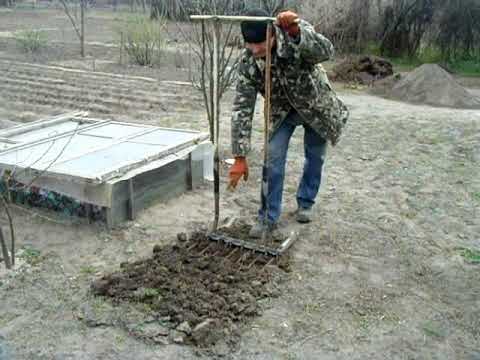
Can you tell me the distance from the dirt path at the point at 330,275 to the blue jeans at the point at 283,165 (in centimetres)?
26

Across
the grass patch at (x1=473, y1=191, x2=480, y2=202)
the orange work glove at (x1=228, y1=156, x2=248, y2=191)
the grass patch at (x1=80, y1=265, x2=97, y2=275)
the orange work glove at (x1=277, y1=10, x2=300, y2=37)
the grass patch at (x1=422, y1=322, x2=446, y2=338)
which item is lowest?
the grass patch at (x1=422, y1=322, x2=446, y2=338)

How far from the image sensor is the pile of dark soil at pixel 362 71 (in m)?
11.2

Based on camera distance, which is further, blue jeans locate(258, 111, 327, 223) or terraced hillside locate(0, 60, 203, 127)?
terraced hillside locate(0, 60, 203, 127)

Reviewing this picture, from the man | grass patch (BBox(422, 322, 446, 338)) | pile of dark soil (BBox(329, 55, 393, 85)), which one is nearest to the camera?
grass patch (BBox(422, 322, 446, 338))

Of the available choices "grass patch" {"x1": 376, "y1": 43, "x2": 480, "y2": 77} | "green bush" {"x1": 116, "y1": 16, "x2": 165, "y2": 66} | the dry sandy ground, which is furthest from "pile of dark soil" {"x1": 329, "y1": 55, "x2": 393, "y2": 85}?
the dry sandy ground

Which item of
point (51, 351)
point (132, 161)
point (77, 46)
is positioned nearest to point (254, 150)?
point (132, 161)

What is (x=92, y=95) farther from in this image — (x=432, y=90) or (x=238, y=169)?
(x=238, y=169)

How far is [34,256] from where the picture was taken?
3623 millimetres

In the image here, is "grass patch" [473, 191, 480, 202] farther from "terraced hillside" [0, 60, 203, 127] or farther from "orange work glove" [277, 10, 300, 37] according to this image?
"terraced hillside" [0, 60, 203, 127]

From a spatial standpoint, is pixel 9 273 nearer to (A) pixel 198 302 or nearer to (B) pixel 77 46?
(A) pixel 198 302

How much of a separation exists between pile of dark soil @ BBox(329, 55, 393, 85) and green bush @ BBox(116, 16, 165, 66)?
374 cm

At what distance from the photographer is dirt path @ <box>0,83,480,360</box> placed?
2791mm

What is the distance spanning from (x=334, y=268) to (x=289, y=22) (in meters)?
1.50

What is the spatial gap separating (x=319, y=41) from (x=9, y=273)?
2.27 meters
